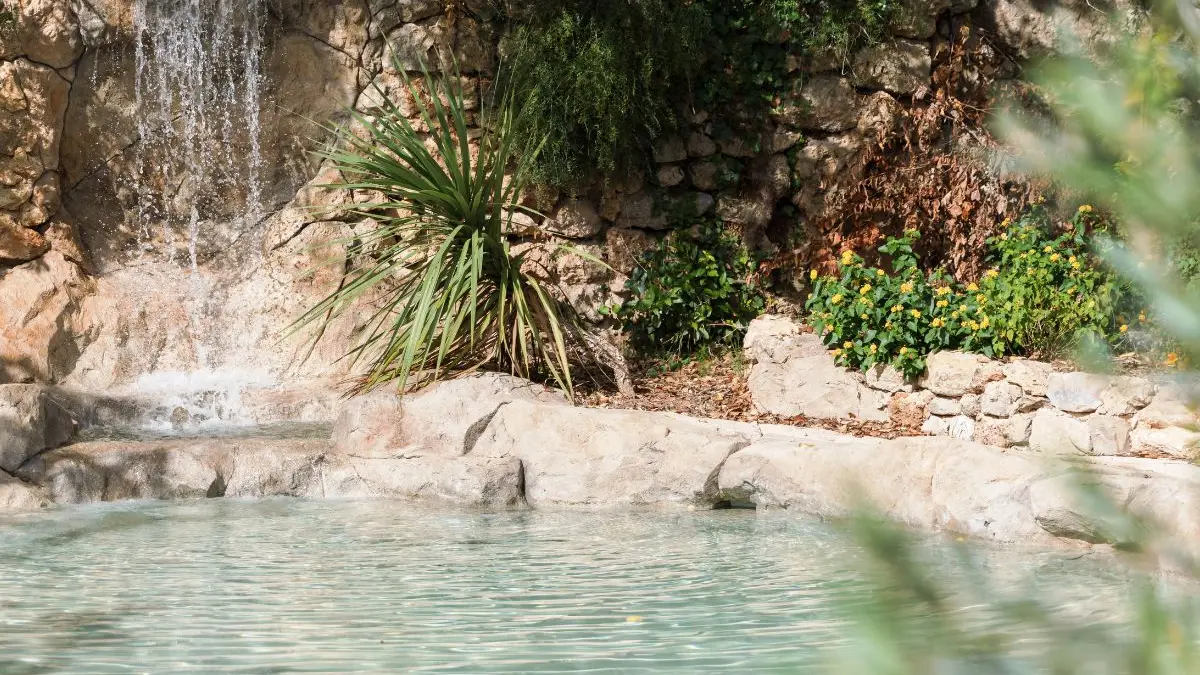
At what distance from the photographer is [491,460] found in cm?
541

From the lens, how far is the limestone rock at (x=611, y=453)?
5195mm

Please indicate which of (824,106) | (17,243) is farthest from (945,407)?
(17,243)

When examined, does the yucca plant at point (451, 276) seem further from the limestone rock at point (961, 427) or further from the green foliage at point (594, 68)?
the limestone rock at point (961, 427)

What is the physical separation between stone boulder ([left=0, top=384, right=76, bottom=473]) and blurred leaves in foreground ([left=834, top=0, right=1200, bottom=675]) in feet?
17.9

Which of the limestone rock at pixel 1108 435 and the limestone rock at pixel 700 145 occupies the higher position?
the limestone rock at pixel 700 145

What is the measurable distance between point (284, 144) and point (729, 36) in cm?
318

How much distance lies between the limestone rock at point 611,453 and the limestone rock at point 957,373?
126 centimetres

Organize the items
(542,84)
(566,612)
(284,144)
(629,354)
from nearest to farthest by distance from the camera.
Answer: (566,612) → (542,84) → (629,354) → (284,144)

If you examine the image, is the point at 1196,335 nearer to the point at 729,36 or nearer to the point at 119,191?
the point at 729,36

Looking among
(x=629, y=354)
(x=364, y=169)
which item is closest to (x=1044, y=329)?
(x=629, y=354)

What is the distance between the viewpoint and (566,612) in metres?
3.18

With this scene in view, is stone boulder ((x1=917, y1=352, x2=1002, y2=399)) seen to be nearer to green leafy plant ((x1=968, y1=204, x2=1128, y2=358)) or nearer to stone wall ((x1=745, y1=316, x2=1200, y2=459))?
stone wall ((x1=745, y1=316, x2=1200, y2=459))

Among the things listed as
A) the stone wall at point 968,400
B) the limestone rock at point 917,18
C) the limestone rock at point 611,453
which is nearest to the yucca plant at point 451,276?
the limestone rock at point 611,453

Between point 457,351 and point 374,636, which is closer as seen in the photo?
point 374,636
